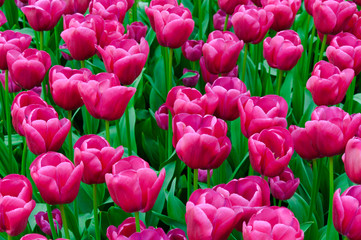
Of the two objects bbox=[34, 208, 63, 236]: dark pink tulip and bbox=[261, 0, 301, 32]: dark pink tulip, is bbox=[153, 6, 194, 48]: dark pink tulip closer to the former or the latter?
bbox=[261, 0, 301, 32]: dark pink tulip

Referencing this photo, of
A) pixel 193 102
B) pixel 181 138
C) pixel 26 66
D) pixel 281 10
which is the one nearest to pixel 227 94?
pixel 193 102

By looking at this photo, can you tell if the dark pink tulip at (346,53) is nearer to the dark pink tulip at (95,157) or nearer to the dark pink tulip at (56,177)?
the dark pink tulip at (95,157)

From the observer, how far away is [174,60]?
8.36ft

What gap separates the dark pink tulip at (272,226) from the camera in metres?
0.89

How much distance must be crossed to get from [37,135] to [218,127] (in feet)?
1.39

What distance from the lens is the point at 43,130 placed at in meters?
1.28

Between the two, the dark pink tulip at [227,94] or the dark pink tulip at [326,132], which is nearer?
the dark pink tulip at [326,132]

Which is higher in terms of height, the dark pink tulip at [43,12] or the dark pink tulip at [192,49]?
the dark pink tulip at [43,12]

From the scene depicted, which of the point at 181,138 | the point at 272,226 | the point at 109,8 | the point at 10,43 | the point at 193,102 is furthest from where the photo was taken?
the point at 109,8

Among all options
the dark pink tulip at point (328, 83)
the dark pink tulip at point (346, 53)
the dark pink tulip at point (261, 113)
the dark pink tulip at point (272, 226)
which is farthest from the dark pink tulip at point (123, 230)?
the dark pink tulip at point (346, 53)

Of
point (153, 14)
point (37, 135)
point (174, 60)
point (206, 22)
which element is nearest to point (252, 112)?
point (37, 135)

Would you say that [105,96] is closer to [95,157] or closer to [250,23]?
[95,157]

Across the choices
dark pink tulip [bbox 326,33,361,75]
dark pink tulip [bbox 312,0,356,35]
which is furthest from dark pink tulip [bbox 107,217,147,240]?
dark pink tulip [bbox 312,0,356,35]

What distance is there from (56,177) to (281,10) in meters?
1.17
